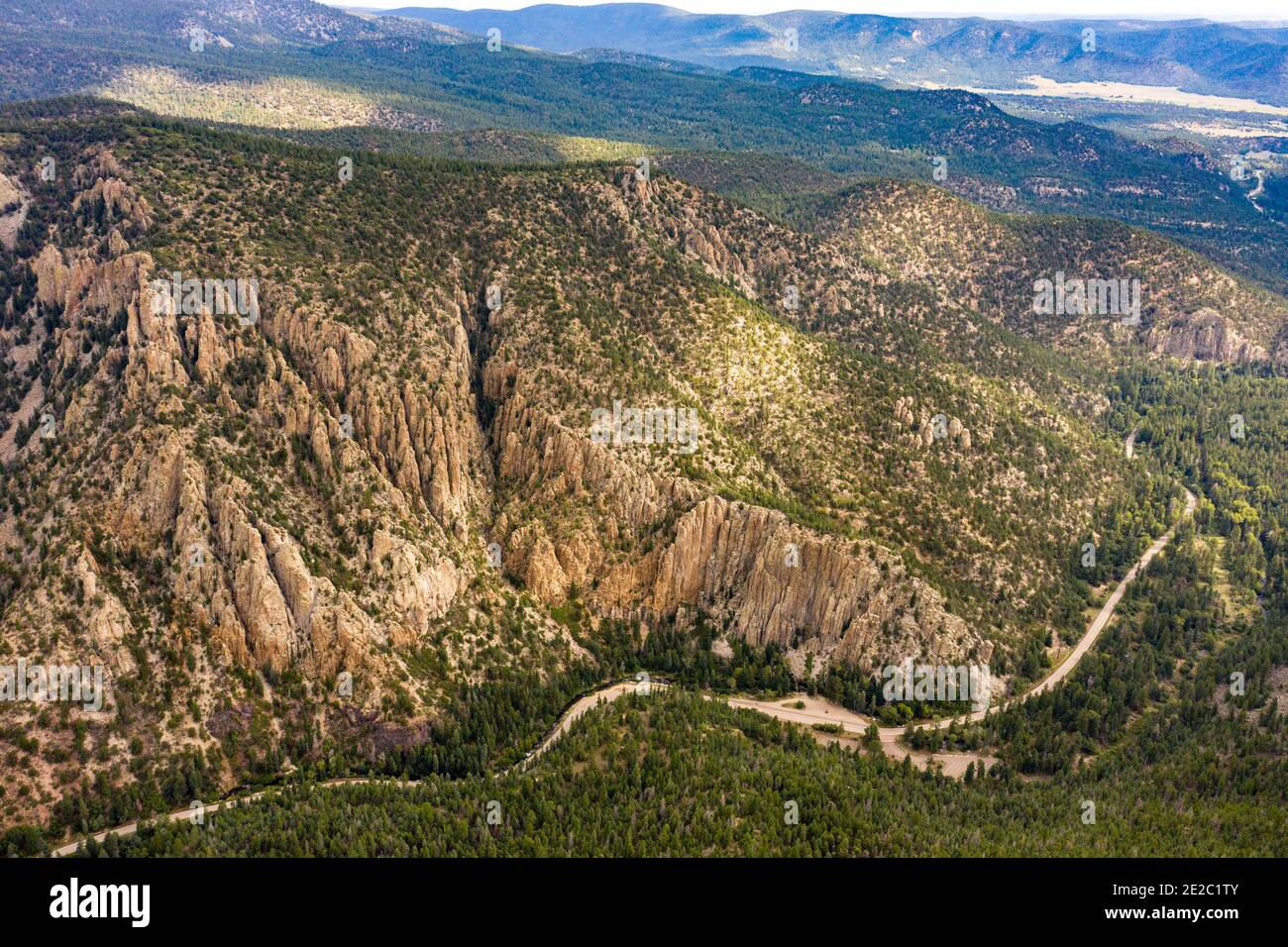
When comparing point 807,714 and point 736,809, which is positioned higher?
point 736,809

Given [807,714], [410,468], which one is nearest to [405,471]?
[410,468]

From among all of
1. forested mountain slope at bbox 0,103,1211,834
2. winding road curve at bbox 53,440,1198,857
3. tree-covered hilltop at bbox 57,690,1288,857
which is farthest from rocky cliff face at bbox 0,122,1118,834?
tree-covered hilltop at bbox 57,690,1288,857

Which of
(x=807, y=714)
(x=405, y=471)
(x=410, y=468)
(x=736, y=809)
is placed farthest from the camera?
(x=410, y=468)

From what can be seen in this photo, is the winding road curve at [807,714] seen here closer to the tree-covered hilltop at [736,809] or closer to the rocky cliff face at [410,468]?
the tree-covered hilltop at [736,809]

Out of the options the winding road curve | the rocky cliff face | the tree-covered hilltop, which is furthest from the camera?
the winding road curve

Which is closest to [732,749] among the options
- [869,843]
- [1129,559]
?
[869,843]

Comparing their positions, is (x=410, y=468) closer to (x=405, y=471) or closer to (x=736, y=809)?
(x=405, y=471)

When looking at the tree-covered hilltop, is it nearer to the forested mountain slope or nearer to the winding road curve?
the winding road curve

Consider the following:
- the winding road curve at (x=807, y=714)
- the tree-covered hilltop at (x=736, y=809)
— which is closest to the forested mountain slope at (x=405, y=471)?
the winding road curve at (x=807, y=714)

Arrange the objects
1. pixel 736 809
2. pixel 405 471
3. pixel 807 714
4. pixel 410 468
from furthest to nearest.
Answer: pixel 410 468, pixel 405 471, pixel 807 714, pixel 736 809

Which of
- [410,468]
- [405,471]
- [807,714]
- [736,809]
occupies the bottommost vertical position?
[807,714]

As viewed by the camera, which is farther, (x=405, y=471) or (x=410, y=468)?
(x=410, y=468)

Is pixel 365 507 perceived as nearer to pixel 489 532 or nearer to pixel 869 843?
pixel 489 532
